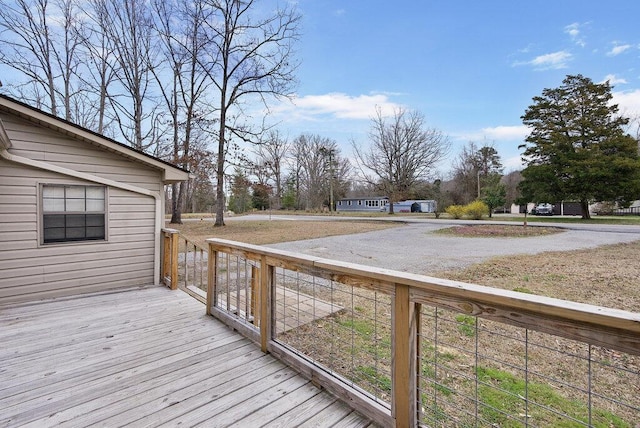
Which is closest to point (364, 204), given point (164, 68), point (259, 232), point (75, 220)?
point (259, 232)

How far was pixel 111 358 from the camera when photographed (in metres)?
2.55

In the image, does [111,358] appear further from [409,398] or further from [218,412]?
[409,398]

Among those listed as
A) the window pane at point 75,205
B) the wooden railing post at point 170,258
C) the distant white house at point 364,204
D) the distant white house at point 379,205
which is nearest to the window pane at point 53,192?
the window pane at point 75,205

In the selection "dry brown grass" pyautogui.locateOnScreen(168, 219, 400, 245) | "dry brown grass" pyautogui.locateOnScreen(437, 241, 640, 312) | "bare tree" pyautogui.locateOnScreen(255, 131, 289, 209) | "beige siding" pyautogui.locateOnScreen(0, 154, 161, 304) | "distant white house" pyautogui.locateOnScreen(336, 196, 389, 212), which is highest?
"bare tree" pyautogui.locateOnScreen(255, 131, 289, 209)

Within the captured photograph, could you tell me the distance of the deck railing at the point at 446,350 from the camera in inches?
44.2

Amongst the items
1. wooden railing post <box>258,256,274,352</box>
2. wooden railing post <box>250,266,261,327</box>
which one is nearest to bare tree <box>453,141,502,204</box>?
wooden railing post <box>250,266,261,327</box>

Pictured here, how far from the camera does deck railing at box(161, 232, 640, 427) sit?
3.68 ft

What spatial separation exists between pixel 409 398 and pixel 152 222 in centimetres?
479

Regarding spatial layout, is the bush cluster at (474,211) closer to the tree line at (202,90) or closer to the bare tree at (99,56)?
the tree line at (202,90)

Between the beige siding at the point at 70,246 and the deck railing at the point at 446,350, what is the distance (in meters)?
2.14

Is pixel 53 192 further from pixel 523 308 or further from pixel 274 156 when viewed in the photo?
pixel 274 156

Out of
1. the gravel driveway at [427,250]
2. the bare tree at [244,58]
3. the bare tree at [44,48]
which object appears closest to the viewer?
the gravel driveway at [427,250]

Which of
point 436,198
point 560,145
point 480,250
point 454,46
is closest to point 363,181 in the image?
point 436,198

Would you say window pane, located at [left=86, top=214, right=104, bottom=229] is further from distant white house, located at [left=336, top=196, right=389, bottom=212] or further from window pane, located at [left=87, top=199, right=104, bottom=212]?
distant white house, located at [left=336, top=196, right=389, bottom=212]
